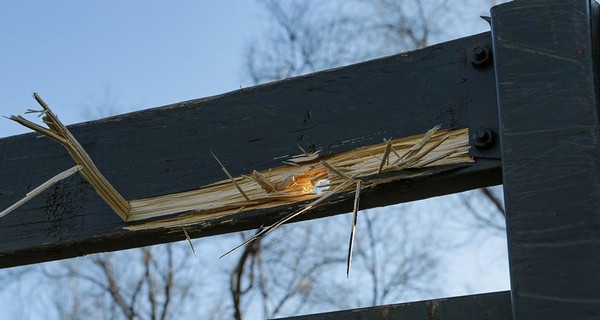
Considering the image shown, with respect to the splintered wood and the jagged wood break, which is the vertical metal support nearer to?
the jagged wood break

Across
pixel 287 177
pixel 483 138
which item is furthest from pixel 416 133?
pixel 287 177

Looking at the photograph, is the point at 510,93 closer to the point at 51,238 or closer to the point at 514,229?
the point at 514,229

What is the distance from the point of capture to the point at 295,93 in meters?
1.63

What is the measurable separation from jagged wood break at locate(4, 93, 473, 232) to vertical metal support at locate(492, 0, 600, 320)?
0.39 ft

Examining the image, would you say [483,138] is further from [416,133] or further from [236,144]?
[236,144]

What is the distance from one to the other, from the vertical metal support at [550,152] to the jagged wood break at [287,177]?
0.12 meters

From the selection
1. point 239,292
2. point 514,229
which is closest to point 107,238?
point 514,229

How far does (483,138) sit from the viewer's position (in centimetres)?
143

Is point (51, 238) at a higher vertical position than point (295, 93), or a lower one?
lower

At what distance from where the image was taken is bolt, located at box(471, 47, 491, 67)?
1.46 metres

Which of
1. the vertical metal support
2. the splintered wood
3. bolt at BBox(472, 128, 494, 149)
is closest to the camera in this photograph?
the vertical metal support

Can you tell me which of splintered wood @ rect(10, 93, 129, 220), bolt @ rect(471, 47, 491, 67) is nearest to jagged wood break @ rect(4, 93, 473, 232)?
splintered wood @ rect(10, 93, 129, 220)

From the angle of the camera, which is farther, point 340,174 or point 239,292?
point 239,292

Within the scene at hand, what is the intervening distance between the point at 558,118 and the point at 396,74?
0.31 m
